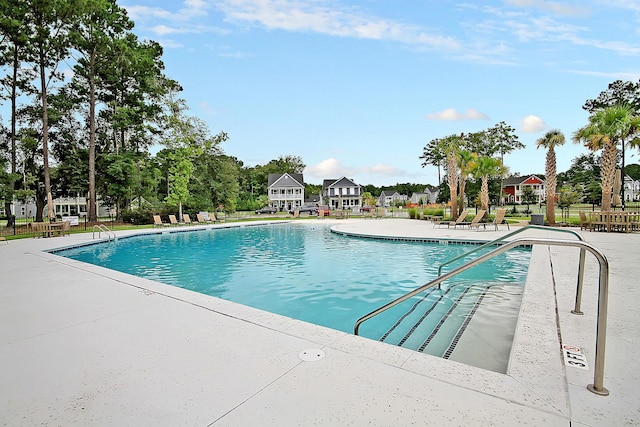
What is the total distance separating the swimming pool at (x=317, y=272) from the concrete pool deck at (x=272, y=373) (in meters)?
1.66

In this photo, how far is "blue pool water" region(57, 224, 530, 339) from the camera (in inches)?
233

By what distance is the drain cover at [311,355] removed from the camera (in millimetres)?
2786

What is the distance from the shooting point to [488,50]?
1584 cm

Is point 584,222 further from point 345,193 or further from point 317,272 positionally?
point 345,193

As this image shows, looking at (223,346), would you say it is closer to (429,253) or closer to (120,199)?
(429,253)

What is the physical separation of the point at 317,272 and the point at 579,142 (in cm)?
1508

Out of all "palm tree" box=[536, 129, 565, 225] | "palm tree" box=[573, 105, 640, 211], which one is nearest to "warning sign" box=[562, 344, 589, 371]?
"palm tree" box=[573, 105, 640, 211]

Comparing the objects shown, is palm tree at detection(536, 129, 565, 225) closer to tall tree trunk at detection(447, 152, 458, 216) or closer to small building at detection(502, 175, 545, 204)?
tall tree trunk at detection(447, 152, 458, 216)

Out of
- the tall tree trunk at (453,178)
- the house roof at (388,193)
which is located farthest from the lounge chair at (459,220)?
the house roof at (388,193)

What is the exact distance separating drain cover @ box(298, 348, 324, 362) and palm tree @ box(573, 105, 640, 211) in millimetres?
16780

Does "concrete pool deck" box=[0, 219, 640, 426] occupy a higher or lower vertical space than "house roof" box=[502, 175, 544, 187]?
lower

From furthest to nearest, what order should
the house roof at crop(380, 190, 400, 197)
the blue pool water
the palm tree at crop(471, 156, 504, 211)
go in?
the house roof at crop(380, 190, 400, 197)
the palm tree at crop(471, 156, 504, 211)
the blue pool water

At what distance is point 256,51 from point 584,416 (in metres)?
20.4

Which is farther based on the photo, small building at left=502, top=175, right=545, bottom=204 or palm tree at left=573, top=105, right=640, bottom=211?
small building at left=502, top=175, right=545, bottom=204
